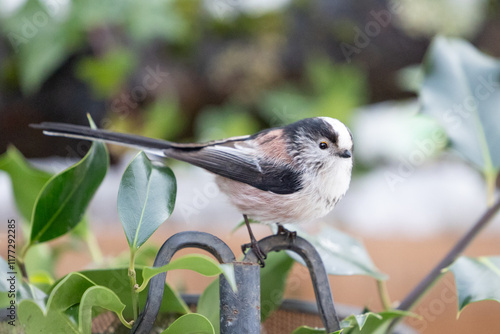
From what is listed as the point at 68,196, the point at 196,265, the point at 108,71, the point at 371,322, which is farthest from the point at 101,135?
the point at 108,71

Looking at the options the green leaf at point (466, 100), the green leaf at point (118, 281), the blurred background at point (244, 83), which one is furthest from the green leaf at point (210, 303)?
the blurred background at point (244, 83)

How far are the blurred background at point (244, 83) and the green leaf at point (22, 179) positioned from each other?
0.71 m

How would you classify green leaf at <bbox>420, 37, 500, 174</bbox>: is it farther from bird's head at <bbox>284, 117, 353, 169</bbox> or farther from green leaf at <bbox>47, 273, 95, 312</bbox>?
green leaf at <bbox>47, 273, 95, 312</bbox>

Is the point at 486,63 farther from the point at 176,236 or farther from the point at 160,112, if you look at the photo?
the point at 160,112

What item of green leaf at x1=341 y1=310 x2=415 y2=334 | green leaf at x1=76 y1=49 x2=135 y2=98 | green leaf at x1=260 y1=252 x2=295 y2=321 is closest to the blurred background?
green leaf at x1=76 y1=49 x2=135 y2=98

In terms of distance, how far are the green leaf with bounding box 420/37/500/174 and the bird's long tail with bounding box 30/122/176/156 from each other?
0.44 m

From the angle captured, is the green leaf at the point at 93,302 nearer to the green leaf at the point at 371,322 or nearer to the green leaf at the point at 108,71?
the green leaf at the point at 371,322

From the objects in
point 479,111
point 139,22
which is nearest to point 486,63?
point 479,111

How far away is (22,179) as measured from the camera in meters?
0.82

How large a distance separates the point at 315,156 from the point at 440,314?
985 millimetres

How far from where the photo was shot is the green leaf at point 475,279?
27.1 inches

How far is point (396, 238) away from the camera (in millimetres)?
1842

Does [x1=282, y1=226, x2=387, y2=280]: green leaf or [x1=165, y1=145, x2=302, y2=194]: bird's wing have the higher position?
[x1=165, y1=145, x2=302, y2=194]: bird's wing

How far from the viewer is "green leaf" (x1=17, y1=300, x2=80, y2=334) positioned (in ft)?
1.73
